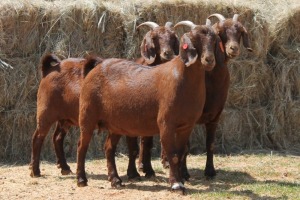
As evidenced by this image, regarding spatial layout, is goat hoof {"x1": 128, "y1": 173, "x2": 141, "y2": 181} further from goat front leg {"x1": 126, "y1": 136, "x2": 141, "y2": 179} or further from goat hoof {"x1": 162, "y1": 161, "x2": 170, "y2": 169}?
goat hoof {"x1": 162, "y1": 161, "x2": 170, "y2": 169}

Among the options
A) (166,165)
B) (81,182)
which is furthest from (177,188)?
(166,165)

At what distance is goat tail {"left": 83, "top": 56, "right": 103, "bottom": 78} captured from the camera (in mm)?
9297

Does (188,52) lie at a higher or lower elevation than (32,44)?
lower

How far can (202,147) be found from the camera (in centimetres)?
1238

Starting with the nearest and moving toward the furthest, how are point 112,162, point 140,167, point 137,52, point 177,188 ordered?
point 177,188
point 112,162
point 140,167
point 137,52

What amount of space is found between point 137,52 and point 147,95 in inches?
144

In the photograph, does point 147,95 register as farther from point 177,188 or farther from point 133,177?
point 133,177

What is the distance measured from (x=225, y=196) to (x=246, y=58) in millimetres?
5068

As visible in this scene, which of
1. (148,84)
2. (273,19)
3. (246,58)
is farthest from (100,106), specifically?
(273,19)

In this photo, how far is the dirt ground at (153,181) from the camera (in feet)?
27.3

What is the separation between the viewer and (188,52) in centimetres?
815

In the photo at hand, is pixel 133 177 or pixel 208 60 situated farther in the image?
pixel 133 177

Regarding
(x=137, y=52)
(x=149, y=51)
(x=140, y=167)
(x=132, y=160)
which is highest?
(x=137, y=52)

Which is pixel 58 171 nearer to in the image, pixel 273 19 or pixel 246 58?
pixel 246 58
